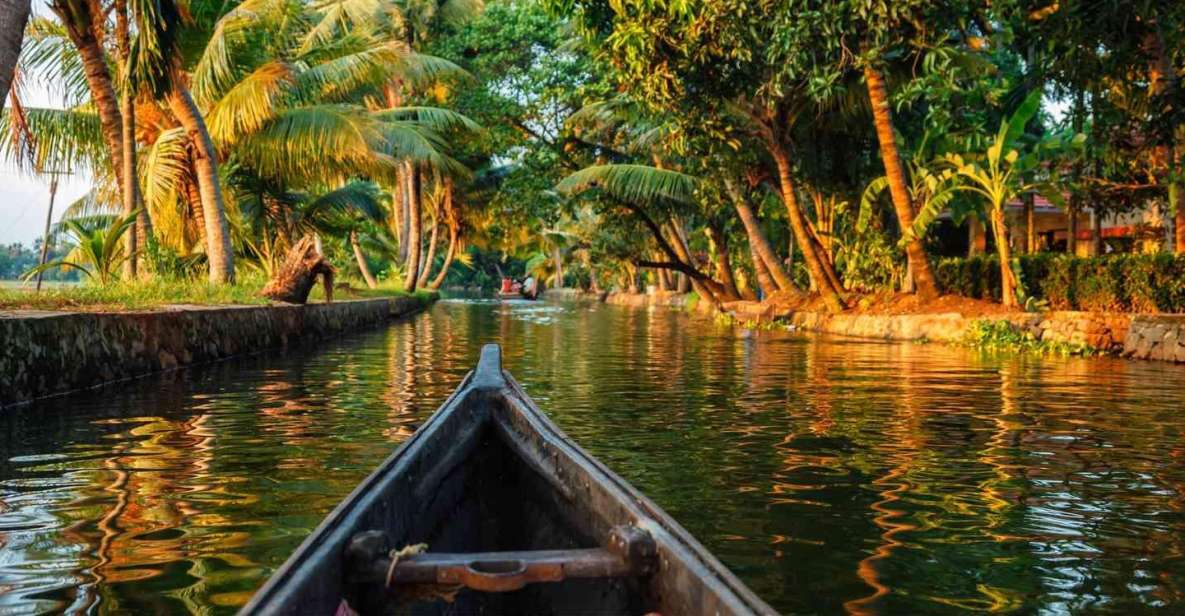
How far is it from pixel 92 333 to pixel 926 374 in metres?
7.82

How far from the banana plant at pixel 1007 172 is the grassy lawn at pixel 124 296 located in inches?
415

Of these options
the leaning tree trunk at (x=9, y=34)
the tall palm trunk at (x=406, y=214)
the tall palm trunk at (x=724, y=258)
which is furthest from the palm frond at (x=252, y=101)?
the tall palm trunk at (x=724, y=258)

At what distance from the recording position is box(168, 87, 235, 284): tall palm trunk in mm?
14289

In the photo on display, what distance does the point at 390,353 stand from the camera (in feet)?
42.3

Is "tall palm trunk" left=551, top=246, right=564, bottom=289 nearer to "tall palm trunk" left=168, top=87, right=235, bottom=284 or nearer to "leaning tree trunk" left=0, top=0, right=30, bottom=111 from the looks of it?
"tall palm trunk" left=168, top=87, right=235, bottom=284

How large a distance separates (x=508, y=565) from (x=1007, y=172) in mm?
13923

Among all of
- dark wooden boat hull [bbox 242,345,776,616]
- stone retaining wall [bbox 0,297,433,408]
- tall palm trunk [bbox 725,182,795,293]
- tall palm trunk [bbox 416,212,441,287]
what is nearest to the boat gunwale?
dark wooden boat hull [bbox 242,345,776,616]

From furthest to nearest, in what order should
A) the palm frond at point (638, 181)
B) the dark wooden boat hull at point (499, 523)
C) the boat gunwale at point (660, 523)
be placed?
1. the palm frond at point (638, 181)
2. the dark wooden boat hull at point (499, 523)
3. the boat gunwale at point (660, 523)

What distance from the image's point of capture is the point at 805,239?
63.6 feet

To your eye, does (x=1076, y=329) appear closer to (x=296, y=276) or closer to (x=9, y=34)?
(x=296, y=276)

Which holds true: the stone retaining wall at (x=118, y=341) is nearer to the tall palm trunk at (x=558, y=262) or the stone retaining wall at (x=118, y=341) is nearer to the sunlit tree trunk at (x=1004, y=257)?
the sunlit tree trunk at (x=1004, y=257)

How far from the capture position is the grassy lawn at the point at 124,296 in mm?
8859

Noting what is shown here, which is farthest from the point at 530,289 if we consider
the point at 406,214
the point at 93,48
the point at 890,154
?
the point at 93,48

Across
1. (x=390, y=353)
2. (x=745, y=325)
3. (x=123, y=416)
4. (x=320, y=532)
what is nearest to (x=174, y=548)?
(x=320, y=532)
